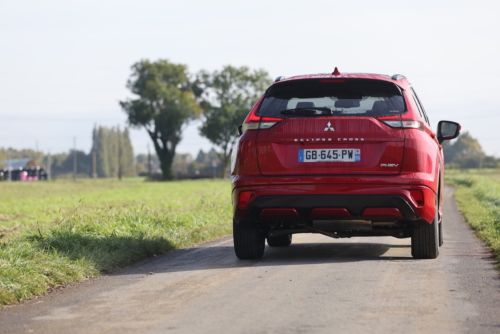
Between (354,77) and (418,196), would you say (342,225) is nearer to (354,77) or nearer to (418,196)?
(418,196)

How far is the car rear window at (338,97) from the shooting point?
7.37 metres

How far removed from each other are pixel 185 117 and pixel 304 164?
73878mm

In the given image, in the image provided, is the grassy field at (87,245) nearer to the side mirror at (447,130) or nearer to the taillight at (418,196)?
the taillight at (418,196)

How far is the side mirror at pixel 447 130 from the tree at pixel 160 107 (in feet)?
233

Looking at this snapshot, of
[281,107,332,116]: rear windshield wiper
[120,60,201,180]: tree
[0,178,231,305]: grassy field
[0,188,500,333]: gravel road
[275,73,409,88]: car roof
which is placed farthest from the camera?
[120,60,201,180]: tree

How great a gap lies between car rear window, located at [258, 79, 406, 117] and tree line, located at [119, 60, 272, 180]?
72.1 meters

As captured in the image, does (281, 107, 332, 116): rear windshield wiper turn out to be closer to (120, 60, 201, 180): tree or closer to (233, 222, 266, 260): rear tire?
(233, 222, 266, 260): rear tire

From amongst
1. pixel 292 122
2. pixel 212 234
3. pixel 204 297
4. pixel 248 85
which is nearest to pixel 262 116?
pixel 292 122

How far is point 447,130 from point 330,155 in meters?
2.52

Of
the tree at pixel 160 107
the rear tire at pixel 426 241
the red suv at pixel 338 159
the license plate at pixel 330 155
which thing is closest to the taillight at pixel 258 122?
the red suv at pixel 338 159

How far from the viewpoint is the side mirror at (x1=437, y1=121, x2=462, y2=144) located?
8.96m

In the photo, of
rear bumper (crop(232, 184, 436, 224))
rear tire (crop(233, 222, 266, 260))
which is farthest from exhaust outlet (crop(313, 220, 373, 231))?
rear tire (crop(233, 222, 266, 260))

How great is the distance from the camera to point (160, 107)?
265 ft

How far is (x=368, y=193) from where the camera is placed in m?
7.08
